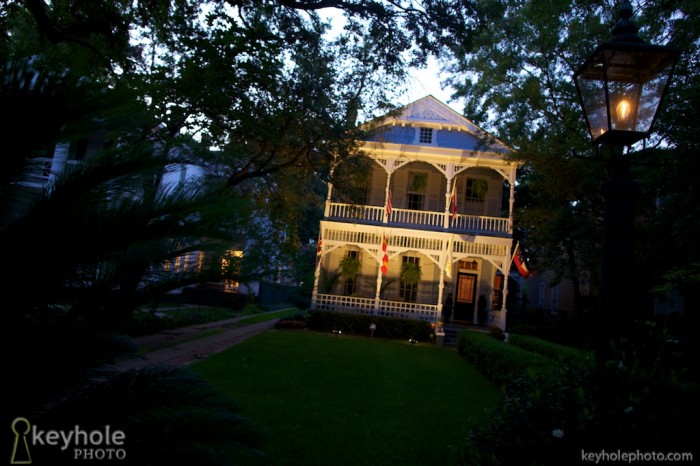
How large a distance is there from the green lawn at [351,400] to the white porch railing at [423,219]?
7572 millimetres

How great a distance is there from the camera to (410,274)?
21.5 m

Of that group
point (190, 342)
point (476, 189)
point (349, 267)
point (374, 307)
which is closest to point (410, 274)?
point (374, 307)

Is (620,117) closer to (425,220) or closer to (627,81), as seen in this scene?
(627,81)

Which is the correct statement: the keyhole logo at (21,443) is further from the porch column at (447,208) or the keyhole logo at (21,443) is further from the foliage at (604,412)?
the porch column at (447,208)

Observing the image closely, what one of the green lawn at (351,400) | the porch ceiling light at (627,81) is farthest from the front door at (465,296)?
the porch ceiling light at (627,81)

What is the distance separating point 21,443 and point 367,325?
58.8ft

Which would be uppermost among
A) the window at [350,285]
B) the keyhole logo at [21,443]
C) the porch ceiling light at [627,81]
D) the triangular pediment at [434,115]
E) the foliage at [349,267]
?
the triangular pediment at [434,115]

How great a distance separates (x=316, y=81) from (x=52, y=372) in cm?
1135

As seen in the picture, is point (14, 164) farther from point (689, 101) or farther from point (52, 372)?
point (689, 101)

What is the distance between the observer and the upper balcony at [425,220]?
20.8 m

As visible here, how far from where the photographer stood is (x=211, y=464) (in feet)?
6.98

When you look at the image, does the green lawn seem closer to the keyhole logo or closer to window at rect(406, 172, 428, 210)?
the keyhole logo

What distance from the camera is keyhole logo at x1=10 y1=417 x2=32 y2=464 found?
1740 millimetres

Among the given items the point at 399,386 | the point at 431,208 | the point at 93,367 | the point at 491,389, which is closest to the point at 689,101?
the point at 491,389
